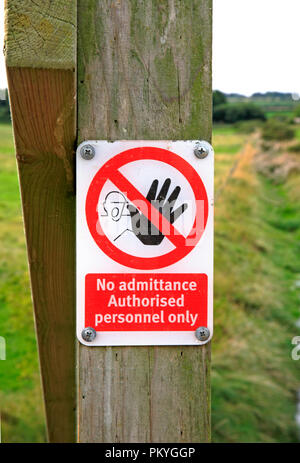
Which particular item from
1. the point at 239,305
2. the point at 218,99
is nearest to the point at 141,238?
the point at 239,305

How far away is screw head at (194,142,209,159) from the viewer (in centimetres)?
109

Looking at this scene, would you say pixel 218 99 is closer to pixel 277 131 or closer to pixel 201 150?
pixel 277 131

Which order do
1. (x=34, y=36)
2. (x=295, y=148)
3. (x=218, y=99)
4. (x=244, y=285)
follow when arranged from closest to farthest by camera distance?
(x=34, y=36) < (x=244, y=285) < (x=218, y=99) < (x=295, y=148)

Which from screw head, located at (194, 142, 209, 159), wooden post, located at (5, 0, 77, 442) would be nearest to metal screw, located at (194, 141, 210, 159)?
screw head, located at (194, 142, 209, 159)

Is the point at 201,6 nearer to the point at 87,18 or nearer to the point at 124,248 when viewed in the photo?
the point at 87,18

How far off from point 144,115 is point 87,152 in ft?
0.45

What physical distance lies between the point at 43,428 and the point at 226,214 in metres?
3.04

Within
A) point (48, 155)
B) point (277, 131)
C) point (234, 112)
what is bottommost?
point (48, 155)

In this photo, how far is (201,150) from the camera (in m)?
1.09

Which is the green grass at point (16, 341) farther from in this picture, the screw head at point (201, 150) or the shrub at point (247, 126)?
the screw head at point (201, 150)

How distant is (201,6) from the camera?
1072mm

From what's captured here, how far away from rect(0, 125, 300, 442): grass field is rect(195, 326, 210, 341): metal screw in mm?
2792

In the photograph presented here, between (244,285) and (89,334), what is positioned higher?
(89,334)
